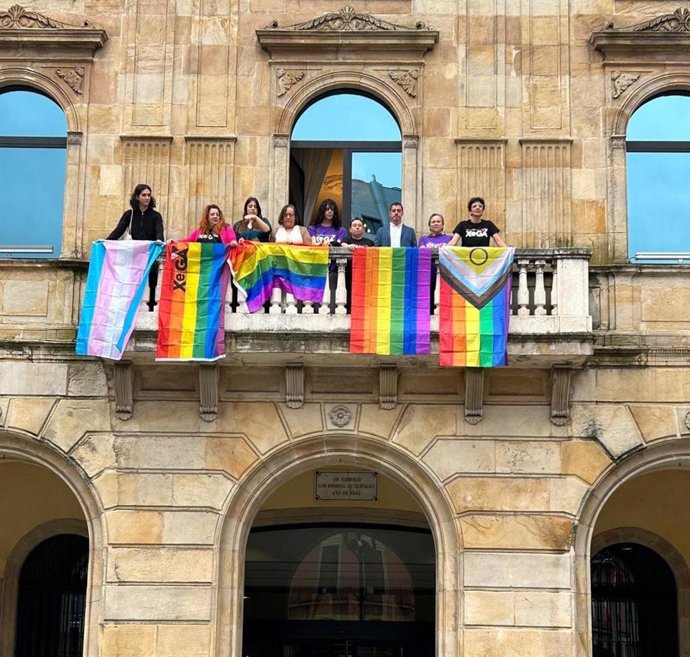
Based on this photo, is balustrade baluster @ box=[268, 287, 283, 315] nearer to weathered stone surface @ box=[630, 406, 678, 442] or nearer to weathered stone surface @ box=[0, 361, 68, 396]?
weathered stone surface @ box=[0, 361, 68, 396]

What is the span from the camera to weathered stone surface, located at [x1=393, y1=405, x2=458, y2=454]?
54.8ft

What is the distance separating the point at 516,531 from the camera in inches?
643

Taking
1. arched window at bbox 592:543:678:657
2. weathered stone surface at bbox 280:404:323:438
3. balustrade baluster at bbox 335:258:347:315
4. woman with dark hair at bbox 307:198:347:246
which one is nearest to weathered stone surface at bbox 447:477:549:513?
weathered stone surface at bbox 280:404:323:438

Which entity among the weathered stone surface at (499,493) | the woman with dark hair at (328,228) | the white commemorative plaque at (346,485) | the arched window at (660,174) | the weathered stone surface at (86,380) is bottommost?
the weathered stone surface at (499,493)

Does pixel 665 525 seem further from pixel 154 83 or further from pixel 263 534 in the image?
pixel 154 83

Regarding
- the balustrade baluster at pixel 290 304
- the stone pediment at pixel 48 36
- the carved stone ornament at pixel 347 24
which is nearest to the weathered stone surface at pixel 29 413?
the balustrade baluster at pixel 290 304

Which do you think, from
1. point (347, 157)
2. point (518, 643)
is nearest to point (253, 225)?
point (347, 157)

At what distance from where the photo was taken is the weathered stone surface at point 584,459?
16.5 m

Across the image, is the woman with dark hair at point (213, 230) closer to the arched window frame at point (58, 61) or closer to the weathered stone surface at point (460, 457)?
the arched window frame at point (58, 61)

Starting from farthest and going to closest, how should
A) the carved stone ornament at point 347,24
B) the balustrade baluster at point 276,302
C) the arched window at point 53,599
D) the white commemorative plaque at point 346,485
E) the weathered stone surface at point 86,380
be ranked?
the arched window at point 53,599 < the white commemorative plaque at point 346,485 < the carved stone ornament at point 347,24 < the weathered stone surface at point 86,380 < the balustrade baluster at point 276,302

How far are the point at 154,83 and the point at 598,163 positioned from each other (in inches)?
232

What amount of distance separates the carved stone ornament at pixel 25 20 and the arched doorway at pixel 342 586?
7456 mm

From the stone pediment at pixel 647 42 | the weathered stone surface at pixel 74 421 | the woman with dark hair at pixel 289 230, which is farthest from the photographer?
the stone pediment at pixel 647 42

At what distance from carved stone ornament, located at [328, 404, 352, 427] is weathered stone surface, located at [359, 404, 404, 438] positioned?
16cm
